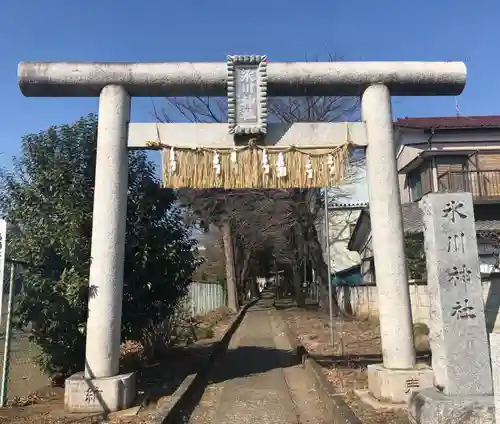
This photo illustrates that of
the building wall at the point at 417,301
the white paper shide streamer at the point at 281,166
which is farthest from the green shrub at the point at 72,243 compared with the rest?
the building wall at the point at 417,301

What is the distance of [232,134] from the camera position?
846 centimetres

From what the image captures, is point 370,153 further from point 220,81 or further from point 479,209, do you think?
point 479,209

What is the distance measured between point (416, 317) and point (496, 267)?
2.78 m

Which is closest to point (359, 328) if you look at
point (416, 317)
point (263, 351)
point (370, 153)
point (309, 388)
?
point (416, 317)

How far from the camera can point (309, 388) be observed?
372 inches

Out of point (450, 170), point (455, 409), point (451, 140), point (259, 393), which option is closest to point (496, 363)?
point (455, 409)

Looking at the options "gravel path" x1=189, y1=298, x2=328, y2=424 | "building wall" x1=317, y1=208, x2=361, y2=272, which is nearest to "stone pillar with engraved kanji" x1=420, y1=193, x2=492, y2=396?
"gravel path" x1=189, y1=298, x2=328, y2=424

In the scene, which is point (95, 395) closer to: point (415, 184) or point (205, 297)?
point (205, 297)

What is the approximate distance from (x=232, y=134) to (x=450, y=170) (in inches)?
632

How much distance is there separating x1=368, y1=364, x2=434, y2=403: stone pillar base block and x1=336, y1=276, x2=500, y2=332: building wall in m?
3.60

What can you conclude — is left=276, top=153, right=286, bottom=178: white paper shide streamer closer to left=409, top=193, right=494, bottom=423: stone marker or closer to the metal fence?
left=409, top=193, right=494, bottom=423: stone marker

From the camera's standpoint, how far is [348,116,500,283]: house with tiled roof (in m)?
20.0

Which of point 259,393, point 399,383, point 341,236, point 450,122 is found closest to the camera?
point 399,383

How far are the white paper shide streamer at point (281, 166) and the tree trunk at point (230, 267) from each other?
2142 cm
